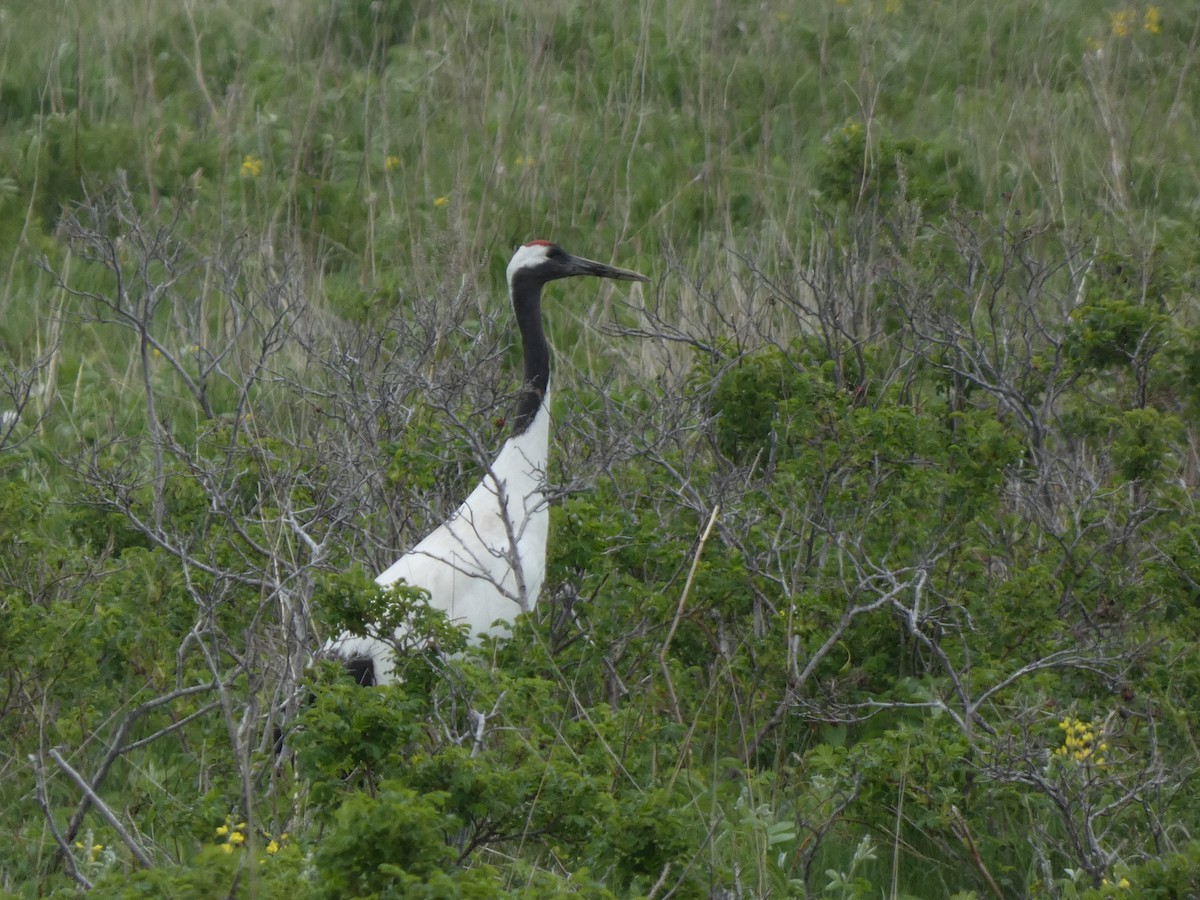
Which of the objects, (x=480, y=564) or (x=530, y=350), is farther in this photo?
(x=530, y=350)

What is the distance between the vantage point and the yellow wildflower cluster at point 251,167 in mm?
7719

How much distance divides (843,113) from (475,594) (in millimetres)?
4713

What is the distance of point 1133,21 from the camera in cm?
884

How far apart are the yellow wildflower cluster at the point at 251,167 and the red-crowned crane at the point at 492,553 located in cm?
326

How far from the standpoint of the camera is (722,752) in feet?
14.3

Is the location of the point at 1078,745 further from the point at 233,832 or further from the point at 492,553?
the point at 233,832

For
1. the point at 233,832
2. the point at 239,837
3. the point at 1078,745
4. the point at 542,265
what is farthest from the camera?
the point at 542,265

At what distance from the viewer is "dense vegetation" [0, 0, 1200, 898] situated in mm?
3336

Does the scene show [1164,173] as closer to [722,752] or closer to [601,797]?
[722,752]

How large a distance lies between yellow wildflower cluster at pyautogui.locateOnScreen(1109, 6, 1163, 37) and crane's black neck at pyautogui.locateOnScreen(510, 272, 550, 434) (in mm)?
4679

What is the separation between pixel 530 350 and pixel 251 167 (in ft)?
10.5

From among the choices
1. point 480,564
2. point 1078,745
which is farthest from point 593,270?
point 1078,745

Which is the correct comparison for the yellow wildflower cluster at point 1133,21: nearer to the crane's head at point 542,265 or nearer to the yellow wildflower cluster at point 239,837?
the crane's head at point 542,265

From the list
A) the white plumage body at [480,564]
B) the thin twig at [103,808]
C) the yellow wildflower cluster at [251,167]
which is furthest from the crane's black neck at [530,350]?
the yellow wildflower cluster at [251,167]
